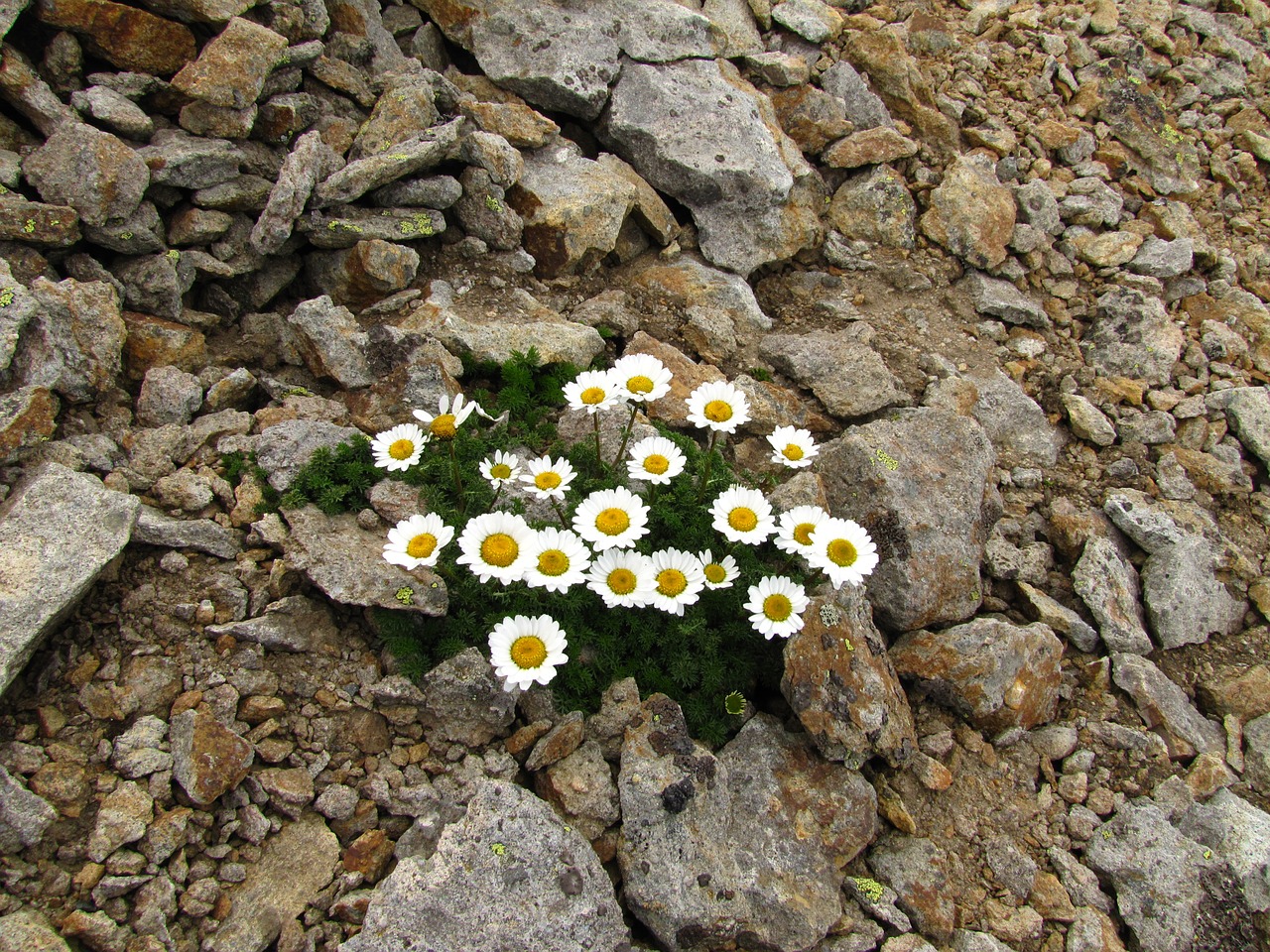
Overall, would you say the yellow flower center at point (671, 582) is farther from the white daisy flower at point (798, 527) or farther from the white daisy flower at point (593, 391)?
the white daisy flower at point (593, 391)

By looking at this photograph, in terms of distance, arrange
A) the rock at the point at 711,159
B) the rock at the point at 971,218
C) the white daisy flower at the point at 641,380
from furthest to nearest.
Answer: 1. the rock at the point at 971,218
2. the rock at the point at 711,159
3. the white daisy flower at the point at 641,380

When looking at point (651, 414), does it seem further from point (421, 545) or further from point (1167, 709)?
point (1167, 709)

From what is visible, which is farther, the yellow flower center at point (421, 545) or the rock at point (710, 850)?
the yellow flower center at point (421, 545)

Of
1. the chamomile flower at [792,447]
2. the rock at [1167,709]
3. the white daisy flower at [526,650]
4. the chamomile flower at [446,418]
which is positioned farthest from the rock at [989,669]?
the chamomile flower at [446,418]

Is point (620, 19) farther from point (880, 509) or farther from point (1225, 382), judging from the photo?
point (1225, 382)

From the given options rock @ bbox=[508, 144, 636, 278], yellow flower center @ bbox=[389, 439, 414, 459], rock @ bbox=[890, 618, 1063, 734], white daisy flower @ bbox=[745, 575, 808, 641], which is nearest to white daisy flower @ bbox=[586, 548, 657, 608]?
white daisy flower @ bbox=[745, 575, 808, 641]

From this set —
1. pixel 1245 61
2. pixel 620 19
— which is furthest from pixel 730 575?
pixel 1245 61

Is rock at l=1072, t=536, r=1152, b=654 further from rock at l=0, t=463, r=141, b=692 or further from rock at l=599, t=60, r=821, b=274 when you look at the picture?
rock at l=0, t=463, r=141, b=692
